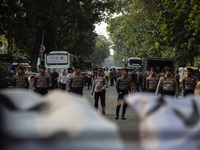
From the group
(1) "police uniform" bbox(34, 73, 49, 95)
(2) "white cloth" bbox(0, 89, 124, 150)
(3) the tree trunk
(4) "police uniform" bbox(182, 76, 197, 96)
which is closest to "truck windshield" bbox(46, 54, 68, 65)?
(3) the tree trunk

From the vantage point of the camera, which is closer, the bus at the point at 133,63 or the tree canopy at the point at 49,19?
the tree canopy at the point at 49,19

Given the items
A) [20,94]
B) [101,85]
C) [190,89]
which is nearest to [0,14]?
[101,85]

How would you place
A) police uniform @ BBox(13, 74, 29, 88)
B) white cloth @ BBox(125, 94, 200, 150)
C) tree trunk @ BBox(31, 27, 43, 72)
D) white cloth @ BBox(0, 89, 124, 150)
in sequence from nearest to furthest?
white cloth @ BBox(0, 89, 124, 150)
white cloth @ BBox(125, 94, 200, 150)
police uniform @ BBox(13, 74, 29, 88)
tree trunk @ BBox(31, 27, 43, 72)

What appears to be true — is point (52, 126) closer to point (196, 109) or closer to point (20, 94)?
point (20, 94)

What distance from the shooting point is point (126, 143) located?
8.08ft

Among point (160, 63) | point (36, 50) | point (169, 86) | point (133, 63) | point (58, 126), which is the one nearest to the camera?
point (58, 126)

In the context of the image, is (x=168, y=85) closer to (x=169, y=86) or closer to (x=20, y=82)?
(x=169, y=86)

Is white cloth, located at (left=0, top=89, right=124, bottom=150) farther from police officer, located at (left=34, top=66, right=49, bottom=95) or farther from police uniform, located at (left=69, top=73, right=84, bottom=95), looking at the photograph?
police officer, located at (left=34, top=66, right=49, bottom=95)

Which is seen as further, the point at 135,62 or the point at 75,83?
the point at 135,62

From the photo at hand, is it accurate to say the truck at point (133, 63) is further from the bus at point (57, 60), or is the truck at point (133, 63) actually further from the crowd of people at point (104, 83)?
the crowd of people at point (104, 83)

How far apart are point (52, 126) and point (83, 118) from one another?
0.71ft

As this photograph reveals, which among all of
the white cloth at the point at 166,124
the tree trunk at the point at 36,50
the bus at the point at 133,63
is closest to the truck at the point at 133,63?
the bus at the point at 133,63

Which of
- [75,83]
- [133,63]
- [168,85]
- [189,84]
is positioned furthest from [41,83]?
[133,63]

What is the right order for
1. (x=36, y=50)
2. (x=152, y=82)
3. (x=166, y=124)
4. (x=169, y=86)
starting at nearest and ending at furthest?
(x=166, y=124), (x=169, y=86), (x=152, y=82), (x=36, y=50)
